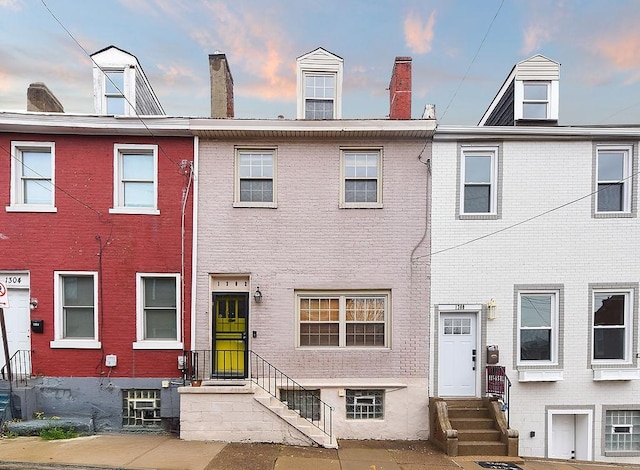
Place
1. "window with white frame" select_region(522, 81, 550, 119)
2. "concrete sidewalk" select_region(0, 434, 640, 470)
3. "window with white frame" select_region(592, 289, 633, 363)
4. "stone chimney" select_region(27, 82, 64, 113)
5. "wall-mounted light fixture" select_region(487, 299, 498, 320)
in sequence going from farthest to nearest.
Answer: "stone chimney" select_region(27, 82, 64, 113) < "window with white frame" select_region(522, 81, 550, 119) < "window with white frame" select_region(592, 289, 633, 363) < "wall-mounted light fixture" select_region(487, 299, 498, 320) < "concrete sidewalk" select_region(0, 434, 640, 470)

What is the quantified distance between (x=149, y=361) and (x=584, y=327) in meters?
10.7

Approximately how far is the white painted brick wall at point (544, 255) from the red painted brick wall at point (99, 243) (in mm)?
6438

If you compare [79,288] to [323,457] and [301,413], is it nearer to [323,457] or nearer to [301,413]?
[301,413]

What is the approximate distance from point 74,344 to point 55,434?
189 cm

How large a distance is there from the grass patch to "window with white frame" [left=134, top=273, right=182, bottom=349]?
239cm

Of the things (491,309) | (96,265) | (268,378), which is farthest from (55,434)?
(491,309)

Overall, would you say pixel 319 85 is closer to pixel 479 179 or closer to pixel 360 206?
pixel 360 206

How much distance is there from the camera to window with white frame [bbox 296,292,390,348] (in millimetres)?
8570

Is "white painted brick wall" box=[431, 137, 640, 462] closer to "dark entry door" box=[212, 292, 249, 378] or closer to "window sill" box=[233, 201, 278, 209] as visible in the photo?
"window sill" box=[233, 201, 278, 209]

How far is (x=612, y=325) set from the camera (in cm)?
853

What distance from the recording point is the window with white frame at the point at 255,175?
339 inches

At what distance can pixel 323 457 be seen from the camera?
6867mm

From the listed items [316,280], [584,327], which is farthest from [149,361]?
[584,327]

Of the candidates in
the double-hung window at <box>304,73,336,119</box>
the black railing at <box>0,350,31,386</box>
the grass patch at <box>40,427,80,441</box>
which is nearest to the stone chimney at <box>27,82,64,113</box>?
the black railing at <box>0,350,31,386</box>
